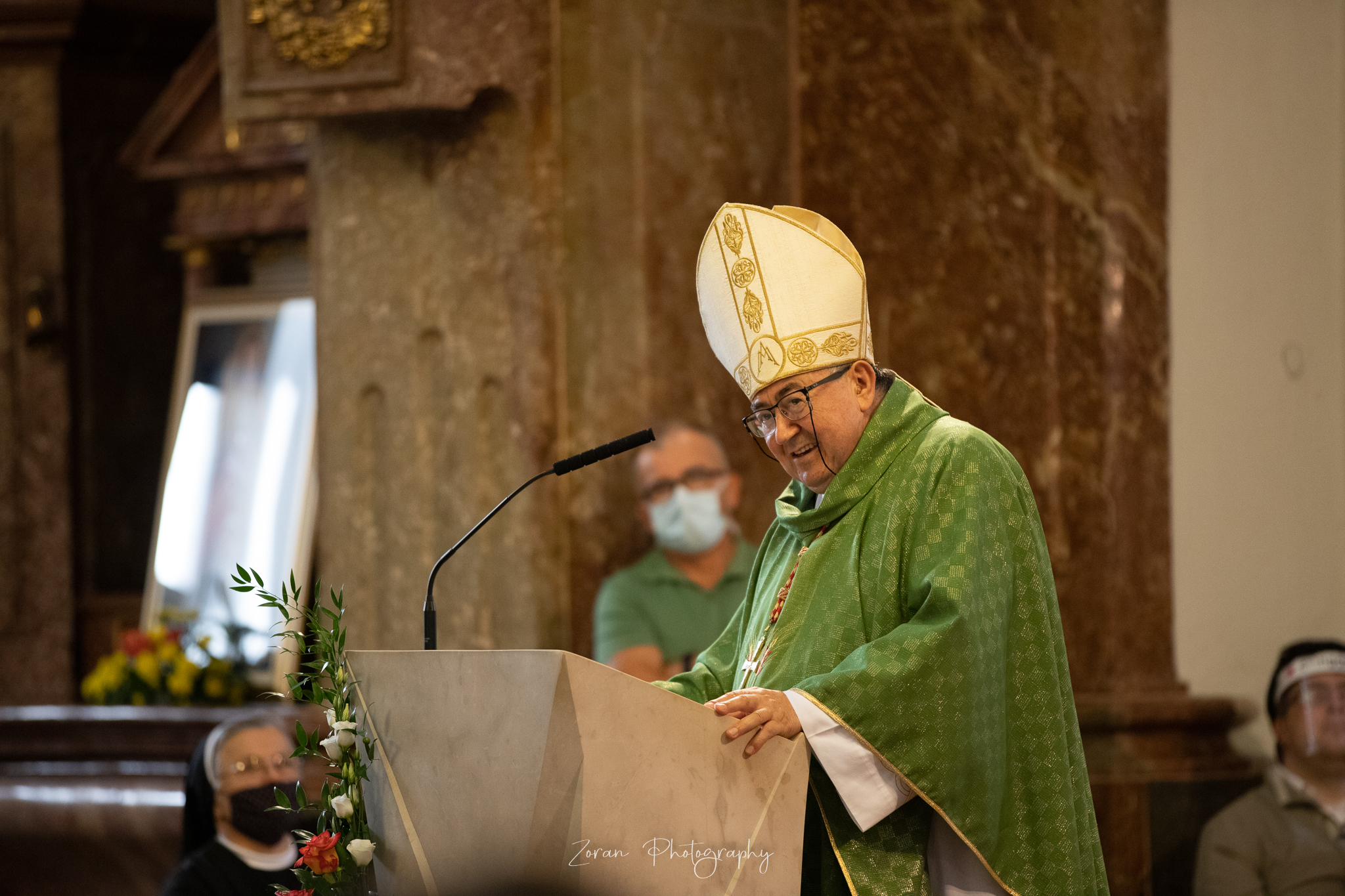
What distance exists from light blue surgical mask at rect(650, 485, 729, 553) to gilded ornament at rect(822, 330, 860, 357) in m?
1.68

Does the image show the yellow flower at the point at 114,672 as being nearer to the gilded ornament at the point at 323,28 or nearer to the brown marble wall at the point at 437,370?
the brown marble wall at the point at 437,370

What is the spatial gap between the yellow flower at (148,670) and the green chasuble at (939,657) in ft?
13.1

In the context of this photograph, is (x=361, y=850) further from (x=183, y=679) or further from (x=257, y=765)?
(x=183, y=679)

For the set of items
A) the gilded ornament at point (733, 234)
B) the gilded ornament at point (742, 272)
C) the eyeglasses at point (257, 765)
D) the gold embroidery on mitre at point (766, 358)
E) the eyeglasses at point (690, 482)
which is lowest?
the eyeglasses at point (257, 765)

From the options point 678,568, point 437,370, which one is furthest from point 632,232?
point 678,568

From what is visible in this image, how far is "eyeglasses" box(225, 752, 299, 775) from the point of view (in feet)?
11.7

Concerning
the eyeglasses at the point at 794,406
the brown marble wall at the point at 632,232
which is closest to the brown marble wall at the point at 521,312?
the brown marble wall at the point at 632,232

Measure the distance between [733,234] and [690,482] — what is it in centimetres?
163

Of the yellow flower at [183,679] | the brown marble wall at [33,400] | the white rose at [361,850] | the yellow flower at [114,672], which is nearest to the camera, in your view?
the white rose at [361,850]

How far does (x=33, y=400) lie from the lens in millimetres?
6438

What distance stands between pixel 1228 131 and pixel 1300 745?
69.6 inches

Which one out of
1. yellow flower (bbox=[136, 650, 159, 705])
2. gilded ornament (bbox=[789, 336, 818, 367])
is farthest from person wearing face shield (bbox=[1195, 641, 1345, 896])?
yellow flower (bbox=[136, 650, 159, 705])

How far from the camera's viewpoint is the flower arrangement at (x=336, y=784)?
1924 millimetres

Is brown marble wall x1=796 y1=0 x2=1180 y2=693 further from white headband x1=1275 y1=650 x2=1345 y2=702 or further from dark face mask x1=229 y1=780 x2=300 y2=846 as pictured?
dark face mask x1=229 y1=780 x2=300 y2=846
